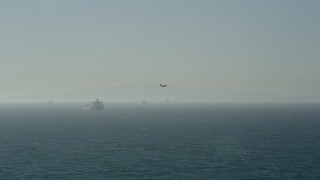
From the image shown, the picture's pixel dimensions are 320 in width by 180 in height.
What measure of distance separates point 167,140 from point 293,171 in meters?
64.3

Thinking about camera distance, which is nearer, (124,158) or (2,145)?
(124,158)

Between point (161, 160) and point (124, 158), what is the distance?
10661 mm

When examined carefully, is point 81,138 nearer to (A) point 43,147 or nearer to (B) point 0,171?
(A) point 43,147

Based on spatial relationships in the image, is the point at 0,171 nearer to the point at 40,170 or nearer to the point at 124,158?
the point at 40,170

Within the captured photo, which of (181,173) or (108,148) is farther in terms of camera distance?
(108,148)

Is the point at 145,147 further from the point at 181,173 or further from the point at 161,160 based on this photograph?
the point at 181,173

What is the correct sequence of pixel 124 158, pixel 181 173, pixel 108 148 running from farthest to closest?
pixel 108 148
pixel 124 158
pixel 181 173

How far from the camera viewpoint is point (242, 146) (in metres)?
132

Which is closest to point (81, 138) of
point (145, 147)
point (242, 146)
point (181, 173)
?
point (145, 147)

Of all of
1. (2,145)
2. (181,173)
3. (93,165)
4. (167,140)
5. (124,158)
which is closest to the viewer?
(181,173)

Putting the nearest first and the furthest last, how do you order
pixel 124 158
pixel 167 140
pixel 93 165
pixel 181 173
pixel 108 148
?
pixel 181 173 → pixel 93 165 → pixel 124 158 → pixel 108 148 → pixel 167 140

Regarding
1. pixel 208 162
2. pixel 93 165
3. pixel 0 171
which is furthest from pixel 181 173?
pixel 0 171

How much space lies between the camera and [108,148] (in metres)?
129

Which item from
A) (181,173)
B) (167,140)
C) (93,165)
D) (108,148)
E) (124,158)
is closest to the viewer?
(181,173)
